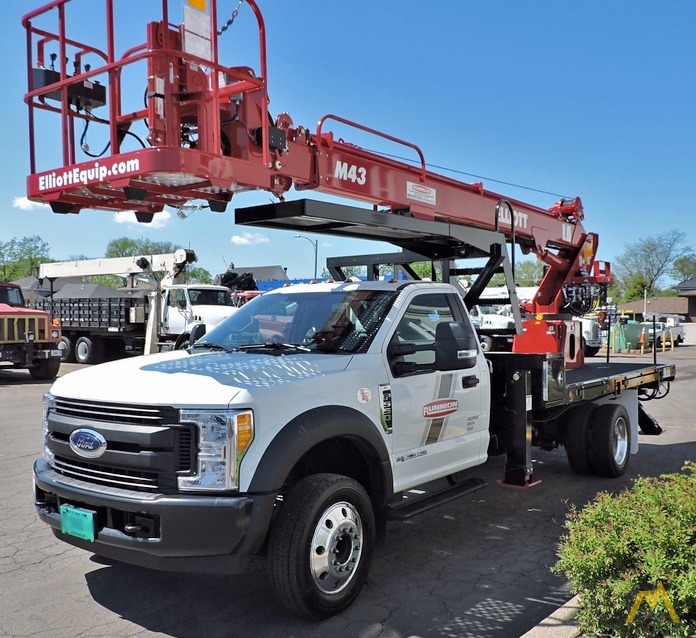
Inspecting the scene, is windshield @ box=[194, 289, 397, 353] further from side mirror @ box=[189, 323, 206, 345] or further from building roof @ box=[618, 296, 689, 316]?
building roof @ box=[618, 296, 689, 316]

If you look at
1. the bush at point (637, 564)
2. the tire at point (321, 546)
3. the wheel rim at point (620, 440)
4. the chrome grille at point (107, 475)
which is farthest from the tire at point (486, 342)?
the chrome grille at point (107, 475)

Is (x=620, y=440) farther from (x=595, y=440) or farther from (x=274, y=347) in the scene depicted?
(x=274, y=347)

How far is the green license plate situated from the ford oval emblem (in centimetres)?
30

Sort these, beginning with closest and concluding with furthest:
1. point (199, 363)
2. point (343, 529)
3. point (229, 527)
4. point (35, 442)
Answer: point (229, 527), point (343, 529), point (199, 363), point (35, 442)

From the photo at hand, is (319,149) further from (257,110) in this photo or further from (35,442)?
(35,442)

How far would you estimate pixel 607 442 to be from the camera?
6641 mm

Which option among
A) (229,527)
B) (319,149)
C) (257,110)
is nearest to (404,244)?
(319,149)

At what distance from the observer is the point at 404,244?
6.38 metres

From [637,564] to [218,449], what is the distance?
2009mm

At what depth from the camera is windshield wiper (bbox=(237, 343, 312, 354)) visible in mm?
4352

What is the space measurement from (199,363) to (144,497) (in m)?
0.98

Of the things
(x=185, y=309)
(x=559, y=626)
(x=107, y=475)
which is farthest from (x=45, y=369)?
(x=559, y=626)

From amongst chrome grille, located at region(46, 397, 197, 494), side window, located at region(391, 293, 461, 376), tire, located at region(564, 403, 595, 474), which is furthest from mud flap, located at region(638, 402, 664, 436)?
chrome grille, located at region(46, 397, 197, 494)

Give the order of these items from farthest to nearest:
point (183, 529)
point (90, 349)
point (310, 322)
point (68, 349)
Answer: point (68, 349) < point (90, 349) < point (310, 322) < point (183, 529)
